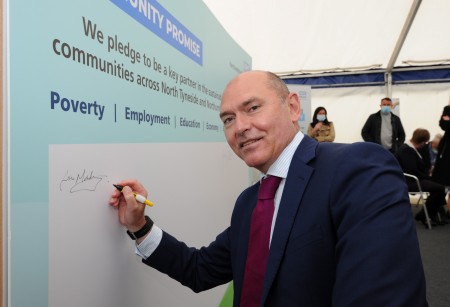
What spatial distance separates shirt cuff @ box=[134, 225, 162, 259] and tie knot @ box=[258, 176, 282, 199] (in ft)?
1.34

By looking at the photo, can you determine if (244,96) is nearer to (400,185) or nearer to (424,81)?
(400,185)

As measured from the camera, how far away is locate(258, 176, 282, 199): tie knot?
42.8 inches

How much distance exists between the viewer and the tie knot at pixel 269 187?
1.09 meters

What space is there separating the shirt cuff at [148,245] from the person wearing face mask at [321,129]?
14.9 feet

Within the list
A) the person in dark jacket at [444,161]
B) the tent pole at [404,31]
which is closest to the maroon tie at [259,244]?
the person in dark jacket at [444,161]

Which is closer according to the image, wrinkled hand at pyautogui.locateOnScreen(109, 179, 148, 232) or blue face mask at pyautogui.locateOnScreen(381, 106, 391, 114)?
wrinkled hand at pyautogui.locateOnScreen(109, 179, 148, 232)

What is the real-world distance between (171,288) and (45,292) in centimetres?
80

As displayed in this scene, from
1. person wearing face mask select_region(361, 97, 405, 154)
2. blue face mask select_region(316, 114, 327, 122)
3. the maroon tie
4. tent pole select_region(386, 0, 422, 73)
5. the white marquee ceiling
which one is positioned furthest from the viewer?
person wearing face mask select_region(361, 97, 405, 154)

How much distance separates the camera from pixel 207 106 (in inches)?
78.7

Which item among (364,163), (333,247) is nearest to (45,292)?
(333,247)

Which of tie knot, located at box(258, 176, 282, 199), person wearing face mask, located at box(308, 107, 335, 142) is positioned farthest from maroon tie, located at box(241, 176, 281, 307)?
person wearing face mask, located at box(308, 107, 335, 142)

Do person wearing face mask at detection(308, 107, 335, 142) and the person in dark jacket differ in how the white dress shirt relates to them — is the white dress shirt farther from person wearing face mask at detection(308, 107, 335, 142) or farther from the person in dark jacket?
person wearing face mask at detection(308, 107, 335, 142)

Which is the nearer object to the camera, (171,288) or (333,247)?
(333,247)
